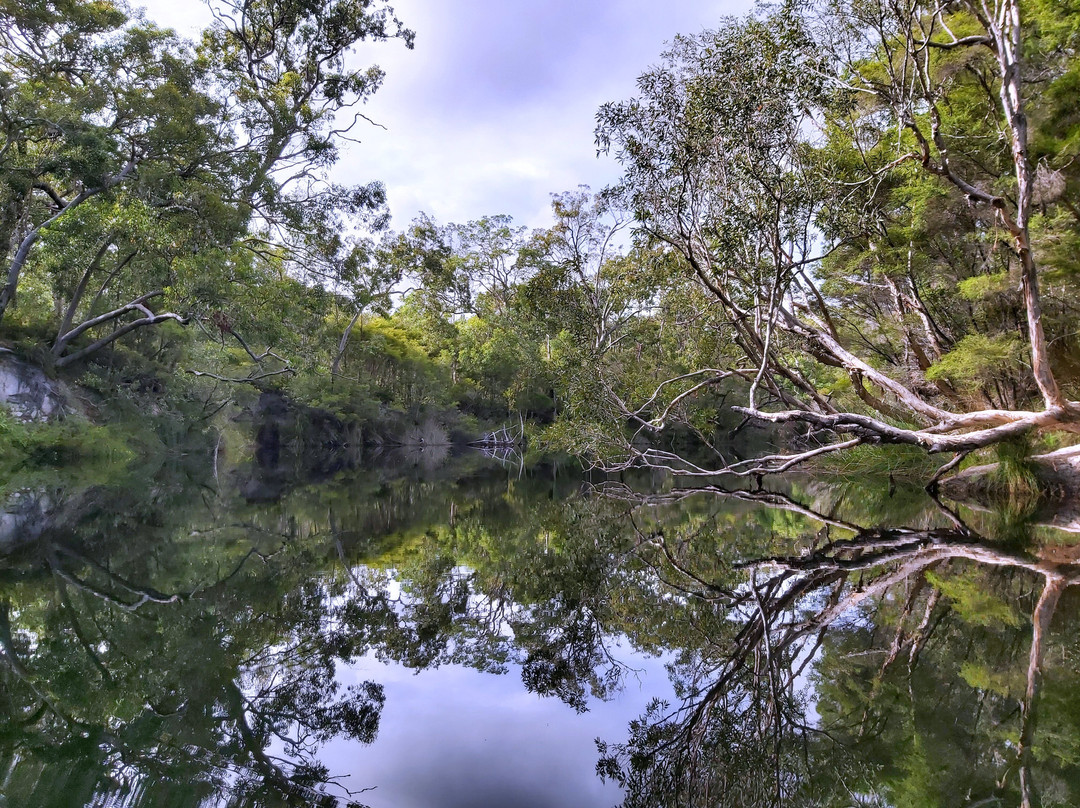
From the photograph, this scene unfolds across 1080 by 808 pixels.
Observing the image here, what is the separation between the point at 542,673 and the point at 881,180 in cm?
939

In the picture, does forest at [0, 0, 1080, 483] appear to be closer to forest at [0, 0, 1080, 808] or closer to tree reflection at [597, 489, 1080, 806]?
forest at [0, 0, 1080, 808]

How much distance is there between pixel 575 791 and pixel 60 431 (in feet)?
61.6

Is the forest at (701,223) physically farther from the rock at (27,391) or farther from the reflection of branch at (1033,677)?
the reflection of branch at (1033,677)

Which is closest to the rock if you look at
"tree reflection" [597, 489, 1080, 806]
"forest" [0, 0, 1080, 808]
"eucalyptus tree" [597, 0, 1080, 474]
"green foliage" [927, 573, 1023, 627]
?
"forest" [0, 0, 1080, 808]

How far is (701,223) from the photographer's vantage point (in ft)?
28.6

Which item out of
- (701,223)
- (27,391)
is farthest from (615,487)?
(27,391)

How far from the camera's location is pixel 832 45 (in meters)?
8.43

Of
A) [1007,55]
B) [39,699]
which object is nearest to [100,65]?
[39,699]

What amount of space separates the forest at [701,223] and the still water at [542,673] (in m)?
3.57

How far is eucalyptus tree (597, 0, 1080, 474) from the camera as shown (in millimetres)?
7336

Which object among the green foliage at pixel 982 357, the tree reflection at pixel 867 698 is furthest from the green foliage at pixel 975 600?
the green foliage at pixel 982 357

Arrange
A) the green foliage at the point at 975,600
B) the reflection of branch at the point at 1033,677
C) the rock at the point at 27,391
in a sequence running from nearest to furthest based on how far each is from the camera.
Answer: the reflection of branch at the point at 1033,677 < the green foliage at the point at 975,600 < the rock at the point at 27,391

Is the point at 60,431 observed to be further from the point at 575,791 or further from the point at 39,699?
the point at 575,791

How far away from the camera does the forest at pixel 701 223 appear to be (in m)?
7.69
